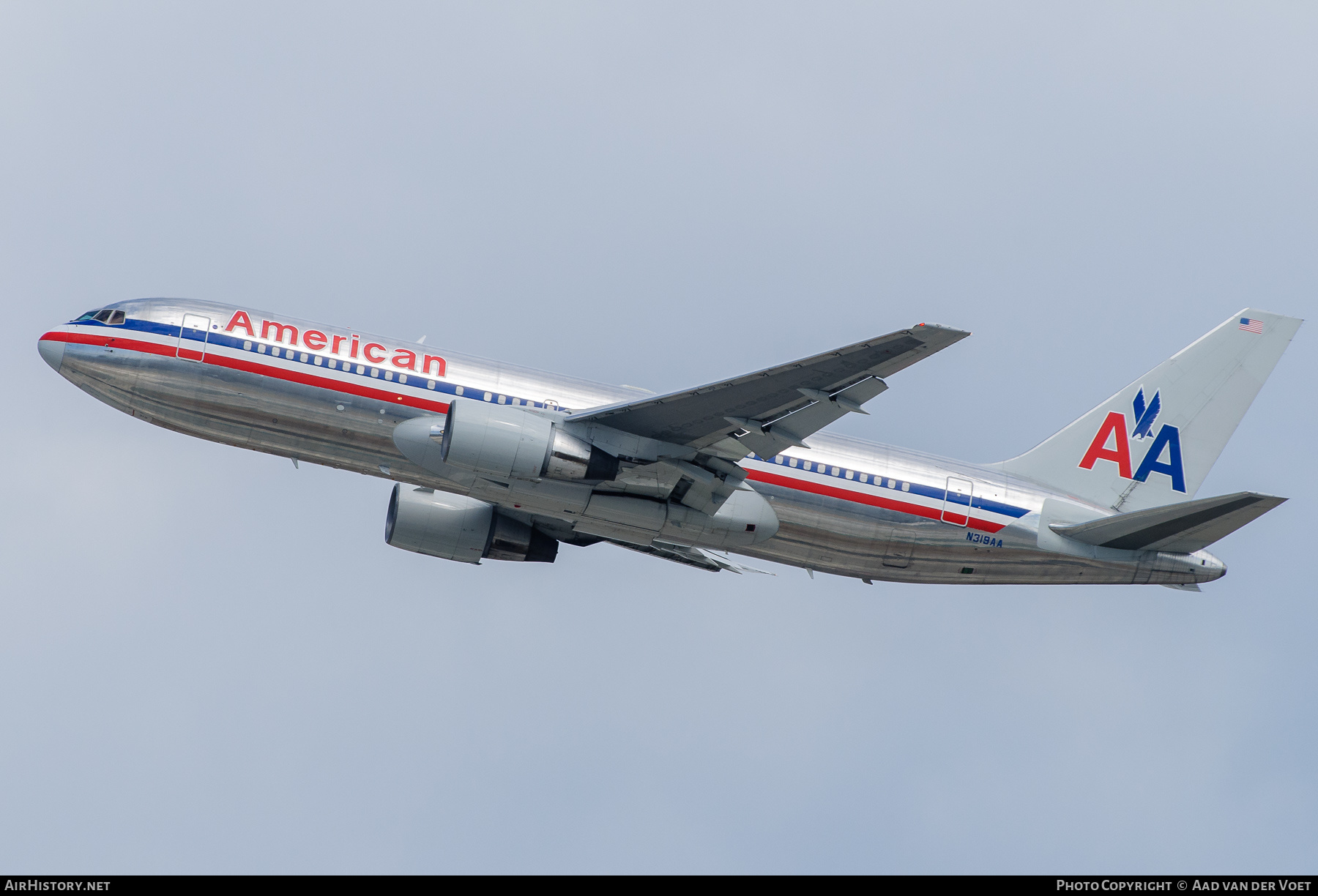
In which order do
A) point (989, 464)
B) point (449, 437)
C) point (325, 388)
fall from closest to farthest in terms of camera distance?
point (449, 437)
point (325, 388)
point (989, 464)

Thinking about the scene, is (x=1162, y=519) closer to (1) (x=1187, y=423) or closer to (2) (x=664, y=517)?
(1) (x=1187, y=423)

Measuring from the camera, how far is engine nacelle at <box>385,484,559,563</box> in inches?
1442

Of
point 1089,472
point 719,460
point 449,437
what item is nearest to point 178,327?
point 449,437

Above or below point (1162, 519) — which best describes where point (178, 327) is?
above

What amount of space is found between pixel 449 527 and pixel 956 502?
47.2ft

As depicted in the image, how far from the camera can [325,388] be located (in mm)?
31531

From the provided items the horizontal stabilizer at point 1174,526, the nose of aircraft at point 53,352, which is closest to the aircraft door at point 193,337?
the nose of aircraft at point 53,352

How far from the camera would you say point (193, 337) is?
3186cm

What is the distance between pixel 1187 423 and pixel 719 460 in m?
16.4

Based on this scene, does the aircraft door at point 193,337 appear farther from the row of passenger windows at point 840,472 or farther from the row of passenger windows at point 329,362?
the row of passenger windows at point 840,472

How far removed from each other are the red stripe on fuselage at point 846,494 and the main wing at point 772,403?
5.33ft

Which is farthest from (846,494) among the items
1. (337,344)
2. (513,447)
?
(337,344)

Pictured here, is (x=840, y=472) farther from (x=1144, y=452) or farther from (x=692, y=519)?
(x=1144, y=452)

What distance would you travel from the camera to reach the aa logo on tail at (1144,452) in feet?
126
